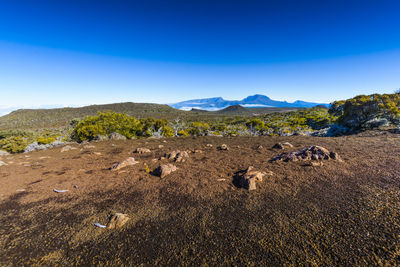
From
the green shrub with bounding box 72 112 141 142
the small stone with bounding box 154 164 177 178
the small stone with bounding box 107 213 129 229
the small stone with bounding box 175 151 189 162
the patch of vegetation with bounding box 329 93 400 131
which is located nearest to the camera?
the small stone with bounding box 107 213 129 229

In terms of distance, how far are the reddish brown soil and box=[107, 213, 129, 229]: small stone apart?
130mm

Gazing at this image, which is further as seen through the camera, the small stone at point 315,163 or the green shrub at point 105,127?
the green shrub at point 105,127

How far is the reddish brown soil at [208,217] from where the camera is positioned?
2.44 meters

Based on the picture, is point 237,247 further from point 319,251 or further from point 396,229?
point 396,229

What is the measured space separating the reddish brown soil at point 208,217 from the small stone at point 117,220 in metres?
0.13

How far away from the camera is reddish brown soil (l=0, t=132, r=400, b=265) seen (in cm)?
244

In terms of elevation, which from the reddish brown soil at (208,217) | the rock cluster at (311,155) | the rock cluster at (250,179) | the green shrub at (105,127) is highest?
the green shrub at (105,127)

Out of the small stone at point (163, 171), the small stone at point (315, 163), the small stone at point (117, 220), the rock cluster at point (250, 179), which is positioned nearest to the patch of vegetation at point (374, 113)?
the small stone at point (315, 163)

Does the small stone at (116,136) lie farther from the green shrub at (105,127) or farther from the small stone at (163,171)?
the small stone at (163,171)

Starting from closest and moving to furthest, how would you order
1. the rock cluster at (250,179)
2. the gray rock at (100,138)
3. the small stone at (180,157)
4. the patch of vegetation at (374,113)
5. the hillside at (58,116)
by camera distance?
the rock cluster at (250,179) → the small stone at (180,157) → the patch of vegetation at (374,113) → the gray rock at (100,138) → the hillside at (58,116)

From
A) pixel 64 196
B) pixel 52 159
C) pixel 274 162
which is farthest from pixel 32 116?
pixel 274 162

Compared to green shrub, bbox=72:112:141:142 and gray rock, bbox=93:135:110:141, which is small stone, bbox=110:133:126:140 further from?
green shrub, bbox=72:112:141:142

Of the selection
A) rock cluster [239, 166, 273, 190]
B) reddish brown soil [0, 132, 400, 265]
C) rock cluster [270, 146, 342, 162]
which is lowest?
reddish brown soil [0, 132, 400, 265]

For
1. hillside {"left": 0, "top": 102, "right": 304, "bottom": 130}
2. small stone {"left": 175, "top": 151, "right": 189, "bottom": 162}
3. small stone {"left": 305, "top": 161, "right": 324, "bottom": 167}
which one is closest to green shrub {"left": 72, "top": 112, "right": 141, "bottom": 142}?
small stone {"left": 175, "top": 151, "right": 189, "bottom": 162}
